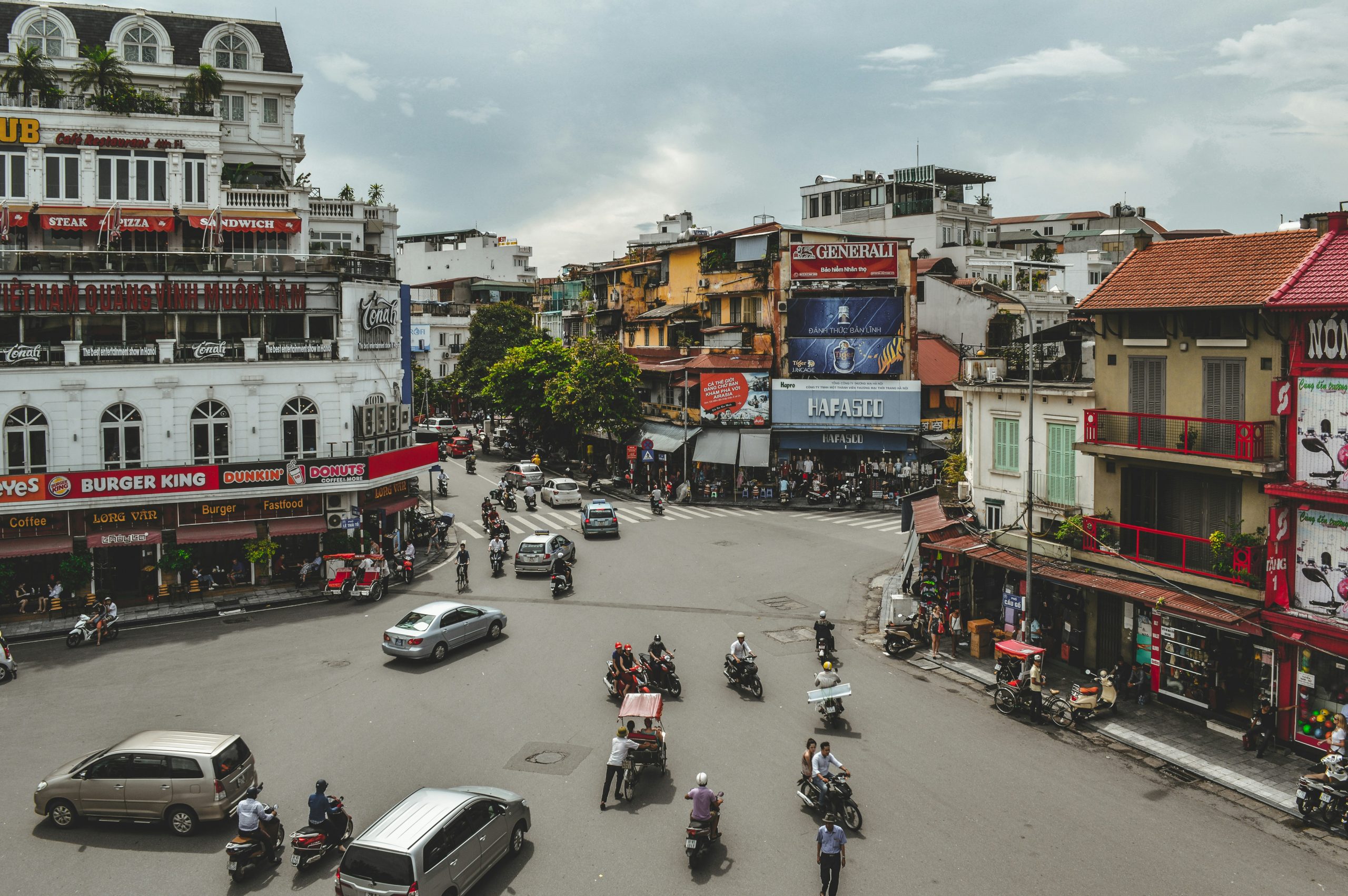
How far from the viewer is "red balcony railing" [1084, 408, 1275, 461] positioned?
19906 mm

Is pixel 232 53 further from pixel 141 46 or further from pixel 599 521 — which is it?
pixel 599 521

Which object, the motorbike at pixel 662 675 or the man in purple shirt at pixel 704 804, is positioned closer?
the man in purple shirt at pixel 704 804

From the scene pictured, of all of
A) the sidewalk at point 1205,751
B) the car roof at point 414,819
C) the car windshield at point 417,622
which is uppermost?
the car windshield at point 417,622

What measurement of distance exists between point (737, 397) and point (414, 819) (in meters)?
42.3

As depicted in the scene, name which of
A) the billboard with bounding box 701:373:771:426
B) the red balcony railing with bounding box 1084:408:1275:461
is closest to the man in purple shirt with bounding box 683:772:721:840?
the red balcony railing with bounding box 1084:408:1275:461

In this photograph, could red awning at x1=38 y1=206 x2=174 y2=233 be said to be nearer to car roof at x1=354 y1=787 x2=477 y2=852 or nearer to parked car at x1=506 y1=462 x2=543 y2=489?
parked car at x1=506 y1=462 x2=543 y2=489

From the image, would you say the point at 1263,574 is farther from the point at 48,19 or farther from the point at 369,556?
the point at 48,19

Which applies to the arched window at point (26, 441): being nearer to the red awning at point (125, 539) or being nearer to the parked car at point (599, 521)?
the red awning at point (125, 539)

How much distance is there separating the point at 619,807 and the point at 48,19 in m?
51.8

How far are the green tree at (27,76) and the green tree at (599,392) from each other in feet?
100.0

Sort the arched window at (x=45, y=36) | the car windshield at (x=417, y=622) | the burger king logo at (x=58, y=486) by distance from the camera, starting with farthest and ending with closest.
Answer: the arched window at (x=45, y=36), the burger king logo at (x=58, y=486), the car windshield at (x=417, y=622)

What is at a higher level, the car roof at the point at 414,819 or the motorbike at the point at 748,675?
the car roof at the point at 414,819

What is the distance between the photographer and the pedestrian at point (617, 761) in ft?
54.2

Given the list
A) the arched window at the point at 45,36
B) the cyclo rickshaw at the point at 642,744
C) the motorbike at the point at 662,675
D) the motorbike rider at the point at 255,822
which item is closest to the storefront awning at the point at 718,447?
the motorbike at the point at 662,675
